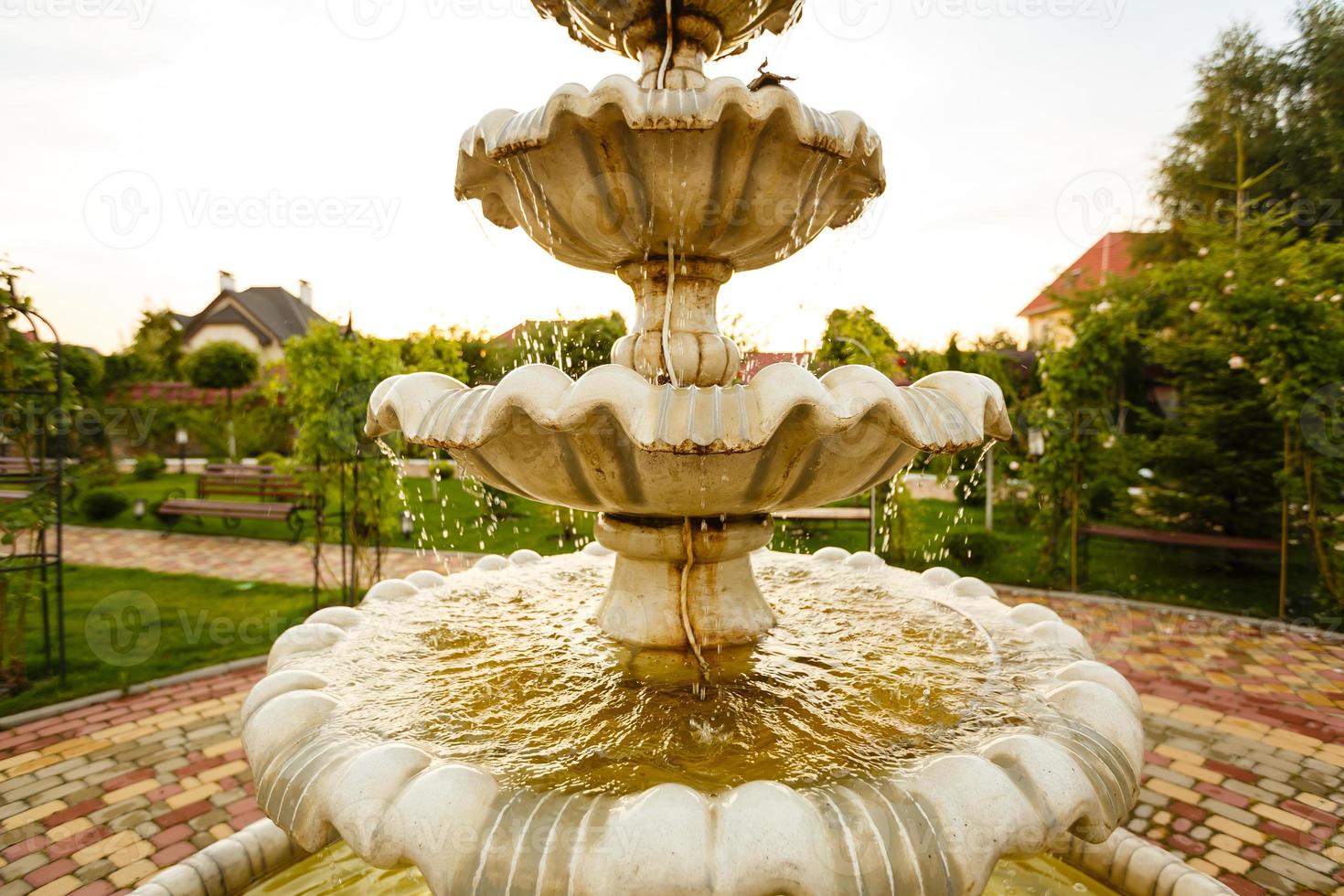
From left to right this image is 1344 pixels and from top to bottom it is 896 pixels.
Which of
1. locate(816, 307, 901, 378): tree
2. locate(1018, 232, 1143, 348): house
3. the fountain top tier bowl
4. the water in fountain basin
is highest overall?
locate(1018, 232, 1143, 348): house

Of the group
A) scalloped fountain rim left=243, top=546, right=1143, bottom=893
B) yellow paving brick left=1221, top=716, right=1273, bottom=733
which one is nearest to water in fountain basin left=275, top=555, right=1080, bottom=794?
scalloped fountain rim left=243, top=546, right=1143, bottom=893

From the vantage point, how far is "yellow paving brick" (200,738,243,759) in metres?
4.73

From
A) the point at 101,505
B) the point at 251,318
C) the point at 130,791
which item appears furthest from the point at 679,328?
the point at 251,318

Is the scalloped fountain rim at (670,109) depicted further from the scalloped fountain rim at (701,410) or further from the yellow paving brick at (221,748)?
the yellow paving brick at (221,748)

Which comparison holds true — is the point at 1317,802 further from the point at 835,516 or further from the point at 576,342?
the point at 576,342

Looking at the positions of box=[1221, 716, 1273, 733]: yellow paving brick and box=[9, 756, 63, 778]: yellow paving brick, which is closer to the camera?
box=[9, 756, 63, 778]: yellow paving brick

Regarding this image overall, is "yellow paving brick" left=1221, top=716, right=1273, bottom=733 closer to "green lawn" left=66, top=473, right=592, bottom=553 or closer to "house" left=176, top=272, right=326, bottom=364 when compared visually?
"green lawn" left=66, top=473, right=592, bottom=553

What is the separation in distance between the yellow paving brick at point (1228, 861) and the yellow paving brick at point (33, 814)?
6.35 m

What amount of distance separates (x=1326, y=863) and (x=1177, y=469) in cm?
747

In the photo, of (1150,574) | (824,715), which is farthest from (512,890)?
(1150,574)

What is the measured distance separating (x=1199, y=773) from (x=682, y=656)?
396 cm

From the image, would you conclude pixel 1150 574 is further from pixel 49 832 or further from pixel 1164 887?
pixel 49 832

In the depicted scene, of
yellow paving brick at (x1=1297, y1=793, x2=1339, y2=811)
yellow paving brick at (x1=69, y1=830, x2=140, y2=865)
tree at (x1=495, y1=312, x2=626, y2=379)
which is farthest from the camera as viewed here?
tree at (x1=495, y1=312, x2=626, y2=379)

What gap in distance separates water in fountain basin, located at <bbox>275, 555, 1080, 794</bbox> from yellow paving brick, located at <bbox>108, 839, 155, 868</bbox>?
189cm
